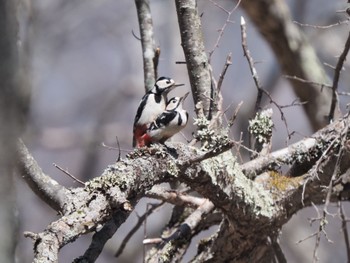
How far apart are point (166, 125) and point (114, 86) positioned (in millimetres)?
8736

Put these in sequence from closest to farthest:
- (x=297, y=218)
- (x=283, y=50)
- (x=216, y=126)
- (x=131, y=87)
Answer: (x=216, y=126)
(x=283, y=50)
(x=297, y=218)
(x=131, y=87)

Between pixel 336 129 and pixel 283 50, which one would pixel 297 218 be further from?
pixel 336 129

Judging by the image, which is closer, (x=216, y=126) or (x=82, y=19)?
(x=216, y=126)

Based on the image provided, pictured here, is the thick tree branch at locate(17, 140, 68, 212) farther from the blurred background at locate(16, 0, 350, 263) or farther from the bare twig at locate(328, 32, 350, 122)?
the blurred background at locate(16, 0, 350, 263)

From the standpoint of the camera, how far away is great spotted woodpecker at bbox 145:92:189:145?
2.75 metres

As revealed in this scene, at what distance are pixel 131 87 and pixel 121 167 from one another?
8.33 m

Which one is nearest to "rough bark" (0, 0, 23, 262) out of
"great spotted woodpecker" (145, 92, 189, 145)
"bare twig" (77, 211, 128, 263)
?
"bare twig" (77, 211, 128, 263)

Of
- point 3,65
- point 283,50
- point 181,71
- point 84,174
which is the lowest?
point 3,65

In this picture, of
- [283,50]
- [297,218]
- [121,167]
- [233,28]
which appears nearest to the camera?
[121,167]

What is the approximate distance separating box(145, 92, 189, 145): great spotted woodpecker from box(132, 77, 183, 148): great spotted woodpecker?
0.10 m

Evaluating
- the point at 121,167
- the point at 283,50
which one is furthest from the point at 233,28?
the point at 121,167

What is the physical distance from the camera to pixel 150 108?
121 inches

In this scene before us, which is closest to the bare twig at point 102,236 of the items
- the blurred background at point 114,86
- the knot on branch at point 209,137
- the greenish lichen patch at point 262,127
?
the knot on branch at point 209,137

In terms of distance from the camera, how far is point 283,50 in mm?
5219
